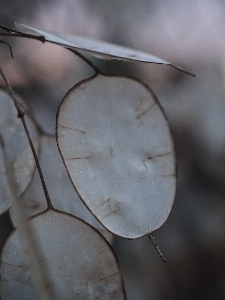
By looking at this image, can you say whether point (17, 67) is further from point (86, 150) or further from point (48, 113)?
point (86, 150)

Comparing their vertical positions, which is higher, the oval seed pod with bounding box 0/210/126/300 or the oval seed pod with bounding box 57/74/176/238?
the oval seed pod with bounding box 57/74/176/238

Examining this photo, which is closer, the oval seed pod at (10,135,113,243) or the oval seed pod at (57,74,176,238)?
the oval seed pod at (57,74,176,238)

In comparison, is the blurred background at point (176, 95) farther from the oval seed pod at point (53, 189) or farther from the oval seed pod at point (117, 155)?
the oval seed pod at point (117, 155)

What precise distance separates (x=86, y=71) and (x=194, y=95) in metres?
0.14

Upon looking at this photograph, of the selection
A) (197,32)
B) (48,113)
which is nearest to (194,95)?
(197,32)

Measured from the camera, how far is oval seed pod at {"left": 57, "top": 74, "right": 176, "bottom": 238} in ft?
0.80

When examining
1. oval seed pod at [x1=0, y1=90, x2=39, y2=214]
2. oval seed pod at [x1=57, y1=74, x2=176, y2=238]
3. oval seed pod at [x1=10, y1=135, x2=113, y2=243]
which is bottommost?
oval seed pod at [x1=10, y1=135, x2=113, y2=243]

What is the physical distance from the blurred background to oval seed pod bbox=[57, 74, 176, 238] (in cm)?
18

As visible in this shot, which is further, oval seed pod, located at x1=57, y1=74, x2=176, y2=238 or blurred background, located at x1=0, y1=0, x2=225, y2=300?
blurred background, located at x1=0, y1=0, x2=225, y2=300

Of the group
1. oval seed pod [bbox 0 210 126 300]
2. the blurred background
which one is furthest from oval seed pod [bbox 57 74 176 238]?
the blurred background

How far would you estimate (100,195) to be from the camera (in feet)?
0.83

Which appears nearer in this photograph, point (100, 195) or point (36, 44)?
point (100, 195)

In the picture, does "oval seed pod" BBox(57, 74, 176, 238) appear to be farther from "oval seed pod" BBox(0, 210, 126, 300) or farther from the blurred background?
the blurred background

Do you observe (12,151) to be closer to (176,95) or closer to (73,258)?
(73,258)
